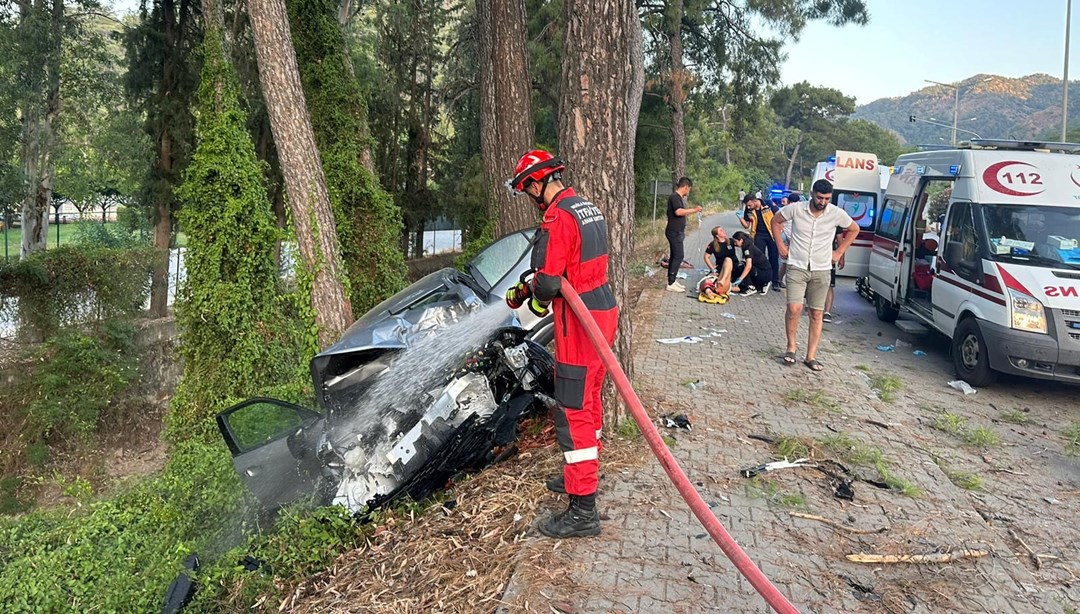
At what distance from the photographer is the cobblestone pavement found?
10.7ft

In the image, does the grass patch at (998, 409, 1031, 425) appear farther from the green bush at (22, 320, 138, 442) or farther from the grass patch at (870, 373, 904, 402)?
the green bush at (22, 320, 138, 442)

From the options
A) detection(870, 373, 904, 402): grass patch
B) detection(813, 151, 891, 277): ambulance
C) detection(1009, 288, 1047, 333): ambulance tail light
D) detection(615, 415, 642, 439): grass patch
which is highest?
detection(813, 151, 891, 277): ambulance

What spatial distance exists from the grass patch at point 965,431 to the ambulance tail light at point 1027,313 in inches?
49.0

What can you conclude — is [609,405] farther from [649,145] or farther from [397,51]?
[649,145]

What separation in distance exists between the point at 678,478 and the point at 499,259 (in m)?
4.12

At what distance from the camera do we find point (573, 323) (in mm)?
3703

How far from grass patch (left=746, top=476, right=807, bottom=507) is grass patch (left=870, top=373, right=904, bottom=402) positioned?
3.03 metres

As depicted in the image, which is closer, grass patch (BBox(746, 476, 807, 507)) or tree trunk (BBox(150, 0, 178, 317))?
grass patch (BBox(746, 476, 807, 507))

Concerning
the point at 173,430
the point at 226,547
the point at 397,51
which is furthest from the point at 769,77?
the point at 226,547

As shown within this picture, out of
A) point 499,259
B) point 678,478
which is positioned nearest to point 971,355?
point 499,259

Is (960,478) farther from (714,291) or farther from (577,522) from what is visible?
(714,291)

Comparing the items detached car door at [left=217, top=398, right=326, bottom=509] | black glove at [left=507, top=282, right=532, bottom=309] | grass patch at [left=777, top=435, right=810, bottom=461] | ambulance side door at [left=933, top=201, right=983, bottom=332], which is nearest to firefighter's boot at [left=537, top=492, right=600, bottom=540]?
black glove at [left=507, top=282, right=532, bottom=309]

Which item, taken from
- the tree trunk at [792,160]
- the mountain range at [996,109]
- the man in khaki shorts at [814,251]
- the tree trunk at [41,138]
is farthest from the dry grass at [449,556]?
the mountain range at [996,109]

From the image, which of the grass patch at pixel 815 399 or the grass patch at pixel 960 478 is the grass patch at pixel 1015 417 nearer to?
the grass patch at pixel 815 399
